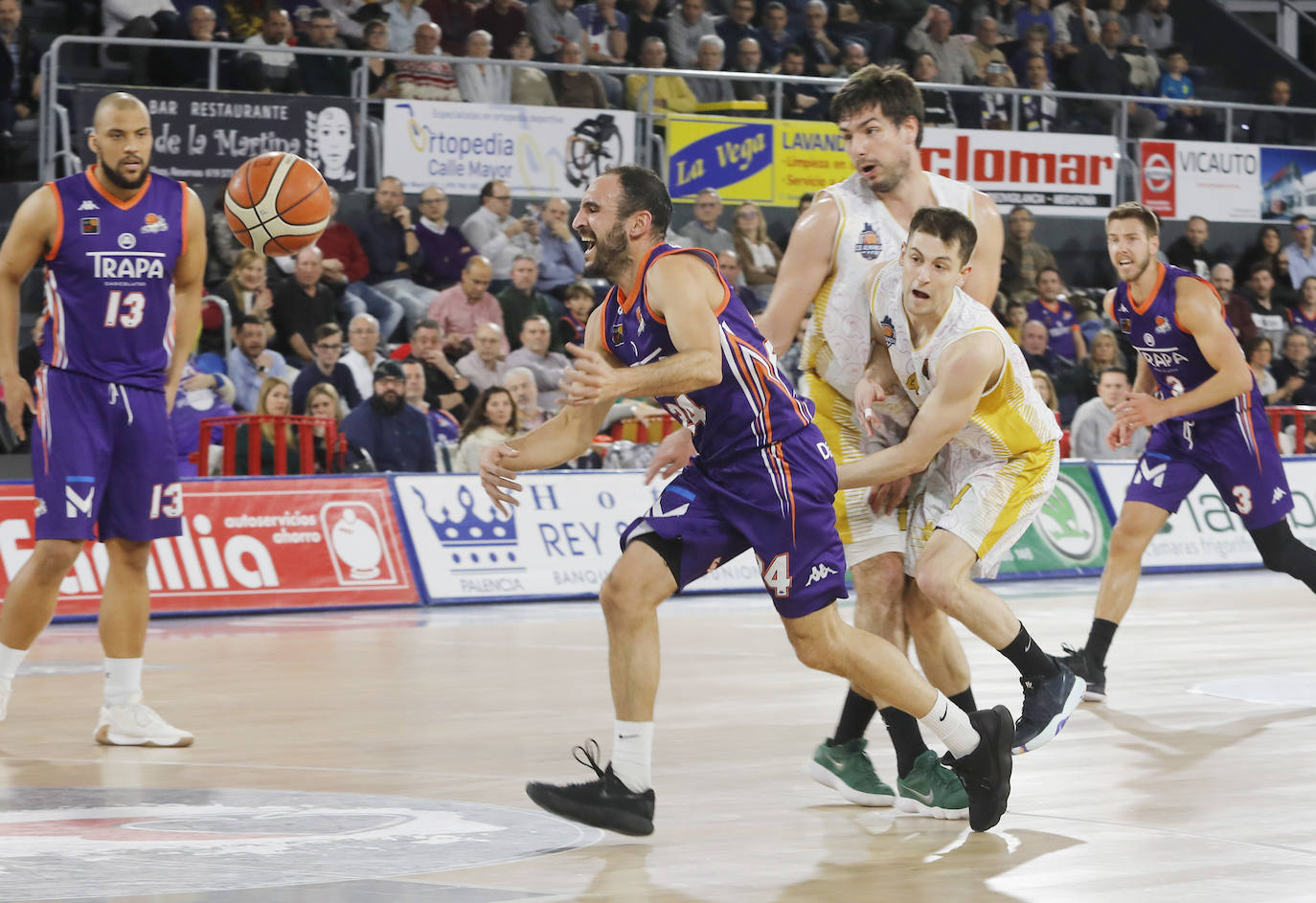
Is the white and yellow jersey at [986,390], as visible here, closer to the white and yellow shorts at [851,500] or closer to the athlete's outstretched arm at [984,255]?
the athlete's outstretched arm at [984,255]

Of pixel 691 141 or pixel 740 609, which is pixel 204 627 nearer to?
pixel 740 609

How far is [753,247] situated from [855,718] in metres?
11.4

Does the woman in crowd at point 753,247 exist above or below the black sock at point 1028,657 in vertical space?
above

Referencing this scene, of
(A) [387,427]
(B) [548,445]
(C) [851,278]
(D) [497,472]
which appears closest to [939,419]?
(C) [851,278]

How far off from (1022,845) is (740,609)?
7372mm

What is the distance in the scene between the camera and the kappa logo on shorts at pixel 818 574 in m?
5.40

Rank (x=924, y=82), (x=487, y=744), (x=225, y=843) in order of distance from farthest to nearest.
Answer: (x=924, y=82), (x=487, y=744), (x=225, y=843)

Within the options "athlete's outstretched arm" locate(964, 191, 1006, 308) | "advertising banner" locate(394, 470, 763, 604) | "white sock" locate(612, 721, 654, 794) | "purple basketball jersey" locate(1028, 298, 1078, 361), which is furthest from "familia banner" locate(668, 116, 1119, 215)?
"white sock" locate(612, 721, 654, 794)

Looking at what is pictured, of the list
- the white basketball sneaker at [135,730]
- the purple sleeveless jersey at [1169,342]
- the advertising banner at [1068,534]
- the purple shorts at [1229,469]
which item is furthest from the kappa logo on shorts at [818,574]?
the advertising banner at [1068,534]

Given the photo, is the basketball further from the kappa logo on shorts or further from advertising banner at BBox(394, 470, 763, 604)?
advertising banner at BBox(394, 470, 763, 604)

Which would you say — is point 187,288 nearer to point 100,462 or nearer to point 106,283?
point 106,283

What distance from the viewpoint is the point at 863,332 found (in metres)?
6.27

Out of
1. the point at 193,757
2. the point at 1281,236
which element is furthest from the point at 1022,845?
the point at 1281,236

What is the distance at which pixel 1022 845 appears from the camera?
5.32 metres
